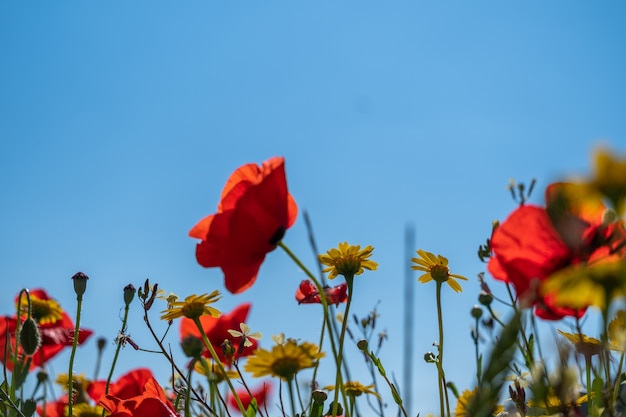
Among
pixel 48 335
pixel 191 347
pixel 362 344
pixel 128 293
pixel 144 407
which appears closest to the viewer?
pixel 191 347

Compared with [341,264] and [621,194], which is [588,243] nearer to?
[621,194]

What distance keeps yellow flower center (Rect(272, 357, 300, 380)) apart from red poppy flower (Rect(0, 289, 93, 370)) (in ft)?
4.23

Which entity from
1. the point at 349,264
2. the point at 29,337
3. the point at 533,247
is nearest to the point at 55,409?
the point at 29,337

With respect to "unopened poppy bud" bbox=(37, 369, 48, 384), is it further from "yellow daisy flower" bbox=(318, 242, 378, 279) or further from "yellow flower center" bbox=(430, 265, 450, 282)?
"yellow flower center" bbox=(430, 265, 450, 282)

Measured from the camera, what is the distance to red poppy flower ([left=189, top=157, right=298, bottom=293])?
44.1 inches

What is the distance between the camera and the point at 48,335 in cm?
224

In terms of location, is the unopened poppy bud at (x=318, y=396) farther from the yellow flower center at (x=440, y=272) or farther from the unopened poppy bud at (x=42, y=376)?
the unopened poppy bud at (x=42, y=376)

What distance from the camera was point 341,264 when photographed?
1.39 metres

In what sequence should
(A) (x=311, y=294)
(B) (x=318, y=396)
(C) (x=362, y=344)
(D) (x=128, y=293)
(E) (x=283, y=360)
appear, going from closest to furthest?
(E) (x=283, y=360) → (B) (x=318, y=396) → (A) (x=311, y=294) → (C) (x=362, y=344) → (D) (x=128, y=293)

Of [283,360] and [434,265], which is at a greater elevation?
[434,265]

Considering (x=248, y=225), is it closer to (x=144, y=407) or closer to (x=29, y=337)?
(x=144, y=407)

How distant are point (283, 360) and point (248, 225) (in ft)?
0.71

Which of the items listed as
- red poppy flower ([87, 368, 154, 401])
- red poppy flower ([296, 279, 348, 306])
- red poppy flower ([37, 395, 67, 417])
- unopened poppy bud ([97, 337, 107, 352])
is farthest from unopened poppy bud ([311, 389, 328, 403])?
unopened poppy bud ([97, 337, 107, 352])

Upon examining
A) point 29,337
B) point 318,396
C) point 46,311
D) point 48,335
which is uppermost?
point 46,311
